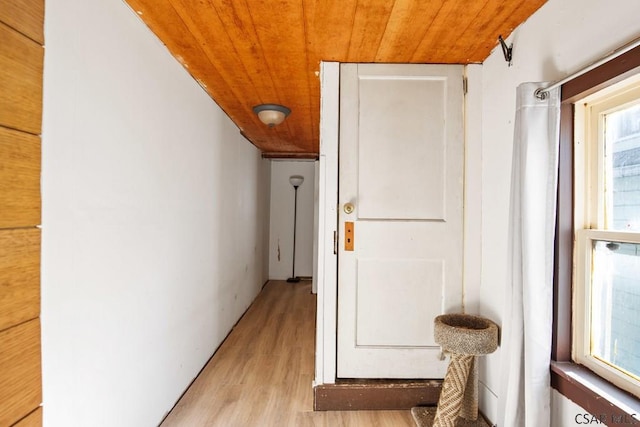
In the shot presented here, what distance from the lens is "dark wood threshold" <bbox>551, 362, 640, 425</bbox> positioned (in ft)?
3.33

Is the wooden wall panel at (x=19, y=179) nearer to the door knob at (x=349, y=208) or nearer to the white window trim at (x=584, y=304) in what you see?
the door knob at (x=349, y=208)

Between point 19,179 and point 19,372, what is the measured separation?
1.76 feet

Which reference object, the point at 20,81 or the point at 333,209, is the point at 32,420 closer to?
the point at 20,81

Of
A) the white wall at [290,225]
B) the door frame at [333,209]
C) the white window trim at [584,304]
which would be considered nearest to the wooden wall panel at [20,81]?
the door frame at [333,209]

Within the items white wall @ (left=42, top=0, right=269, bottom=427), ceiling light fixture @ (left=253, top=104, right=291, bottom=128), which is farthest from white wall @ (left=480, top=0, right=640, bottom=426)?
white wall @ (left=42, top=0, right=269, bottom=427)

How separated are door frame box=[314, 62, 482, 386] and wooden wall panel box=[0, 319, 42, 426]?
127cm

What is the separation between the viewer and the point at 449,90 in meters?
1.94

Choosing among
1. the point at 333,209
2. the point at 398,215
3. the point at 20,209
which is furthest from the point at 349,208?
the point at 20,209

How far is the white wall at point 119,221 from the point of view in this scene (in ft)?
3.38

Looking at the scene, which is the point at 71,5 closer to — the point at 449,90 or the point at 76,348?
the point at 76,348

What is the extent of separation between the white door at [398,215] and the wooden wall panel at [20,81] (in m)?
1.39

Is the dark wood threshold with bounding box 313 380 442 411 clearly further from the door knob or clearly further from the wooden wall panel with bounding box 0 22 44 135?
the wooden wall panel with bounding box 0 22 44 135

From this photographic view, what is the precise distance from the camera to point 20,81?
894mm

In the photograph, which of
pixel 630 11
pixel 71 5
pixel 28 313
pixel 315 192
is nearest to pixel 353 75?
pixel 630 11
